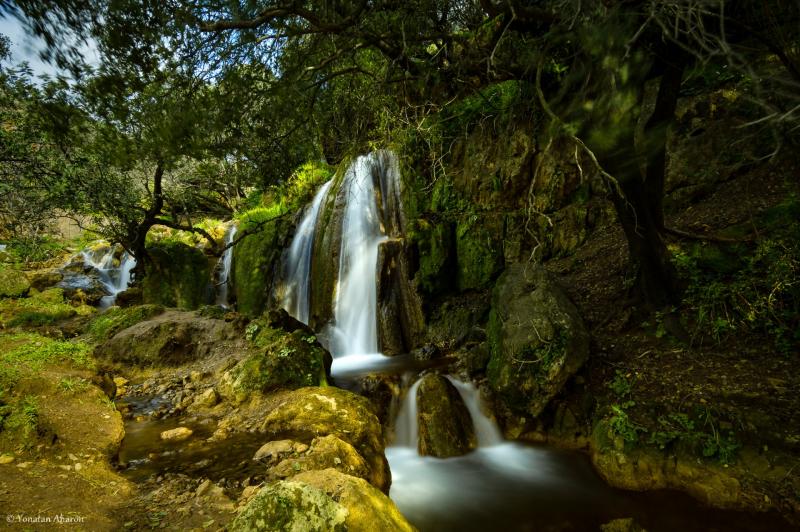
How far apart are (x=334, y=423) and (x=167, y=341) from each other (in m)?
4.63

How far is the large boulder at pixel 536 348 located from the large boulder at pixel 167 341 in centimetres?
495

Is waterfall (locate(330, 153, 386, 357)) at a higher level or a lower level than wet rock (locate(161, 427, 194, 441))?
higher

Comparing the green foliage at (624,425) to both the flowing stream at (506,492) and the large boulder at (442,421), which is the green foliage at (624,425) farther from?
the large boulder at (442,421)

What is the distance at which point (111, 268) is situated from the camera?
17.1 metres


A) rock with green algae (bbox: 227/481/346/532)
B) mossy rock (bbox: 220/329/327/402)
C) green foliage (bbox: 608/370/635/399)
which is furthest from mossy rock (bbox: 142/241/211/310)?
green foliage (bbox: 608/370/635/399)

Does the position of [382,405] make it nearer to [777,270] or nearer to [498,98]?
[777,270]

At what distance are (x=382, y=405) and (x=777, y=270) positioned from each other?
524cm

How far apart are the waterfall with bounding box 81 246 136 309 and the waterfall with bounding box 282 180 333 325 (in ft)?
27.2

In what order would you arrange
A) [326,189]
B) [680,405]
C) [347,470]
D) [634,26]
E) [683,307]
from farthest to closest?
[326,189] → [683,307] → [680,405] → [347,470] → [634,26]

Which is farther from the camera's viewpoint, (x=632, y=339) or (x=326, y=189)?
(x=326, y=189)

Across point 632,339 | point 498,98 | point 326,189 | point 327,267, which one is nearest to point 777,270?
point 632,339

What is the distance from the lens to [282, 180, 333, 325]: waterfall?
10352 mm

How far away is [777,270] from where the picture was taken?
13.8ft

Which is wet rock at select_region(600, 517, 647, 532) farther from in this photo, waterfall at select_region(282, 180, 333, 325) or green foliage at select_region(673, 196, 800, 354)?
waterfall at select_region(282, 180, 333, 325)
